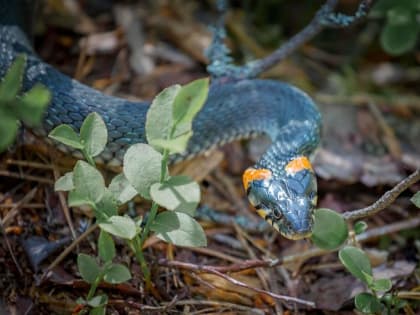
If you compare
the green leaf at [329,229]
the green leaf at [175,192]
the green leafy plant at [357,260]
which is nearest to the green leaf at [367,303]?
the green leafy plant at [357,260]

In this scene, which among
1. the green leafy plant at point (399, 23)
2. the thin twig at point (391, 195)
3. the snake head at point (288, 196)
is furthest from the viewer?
the green leafy plant at point (399, 23)

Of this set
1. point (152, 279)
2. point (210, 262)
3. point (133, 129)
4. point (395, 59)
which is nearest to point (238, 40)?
point (395, 59)

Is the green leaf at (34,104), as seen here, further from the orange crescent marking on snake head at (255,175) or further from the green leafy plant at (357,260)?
the orange crescent marking on snake head at (255,175)

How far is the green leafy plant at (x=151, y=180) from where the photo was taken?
2623 millimetres

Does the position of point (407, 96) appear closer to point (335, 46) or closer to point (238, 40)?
point (335, 46)

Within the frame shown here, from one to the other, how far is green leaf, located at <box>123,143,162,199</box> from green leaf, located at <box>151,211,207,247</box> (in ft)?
0.62

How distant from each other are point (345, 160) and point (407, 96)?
113 cm

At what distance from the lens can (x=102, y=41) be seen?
5059 mm

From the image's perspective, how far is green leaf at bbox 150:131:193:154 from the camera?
100 inches

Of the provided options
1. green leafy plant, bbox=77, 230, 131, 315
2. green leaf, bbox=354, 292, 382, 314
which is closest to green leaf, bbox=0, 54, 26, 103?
green leafy plant, bbox=77, 230, 131, 315

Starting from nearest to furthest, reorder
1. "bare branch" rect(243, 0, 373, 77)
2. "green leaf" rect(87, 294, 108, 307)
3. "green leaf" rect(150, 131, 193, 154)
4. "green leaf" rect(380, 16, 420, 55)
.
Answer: "green leaf" rect(150, 131, 193, 154) < "green leaf" rect(87, 294, 108, 307) < "bare branch" rect(243, 0, 373, 77) < "green leaf" rect(380, 16, 420, 55)

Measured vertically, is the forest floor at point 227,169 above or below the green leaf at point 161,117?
below

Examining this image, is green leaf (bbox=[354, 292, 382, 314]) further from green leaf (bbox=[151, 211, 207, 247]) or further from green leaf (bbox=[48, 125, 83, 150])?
green leaf (bbox=[48, 125, 83, 150])

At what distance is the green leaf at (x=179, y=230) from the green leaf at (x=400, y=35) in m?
2.71
